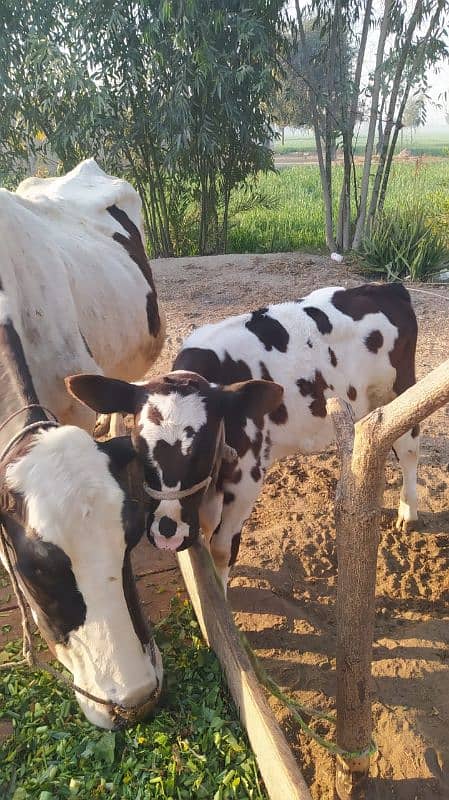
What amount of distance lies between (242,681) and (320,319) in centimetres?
184

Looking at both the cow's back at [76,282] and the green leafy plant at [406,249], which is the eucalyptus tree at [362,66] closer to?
the green leafy plant at [406,249]

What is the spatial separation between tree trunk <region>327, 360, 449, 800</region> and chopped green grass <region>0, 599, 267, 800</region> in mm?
368

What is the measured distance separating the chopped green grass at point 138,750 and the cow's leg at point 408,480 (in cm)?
176

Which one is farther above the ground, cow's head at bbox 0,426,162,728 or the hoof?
cow's head at bbox 0,426,162,728

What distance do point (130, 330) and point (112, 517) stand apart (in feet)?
6.87

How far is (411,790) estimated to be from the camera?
222 cm

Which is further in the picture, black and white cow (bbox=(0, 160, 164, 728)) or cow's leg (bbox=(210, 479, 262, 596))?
cow's leg (bbox=(210, 479, 262, 596))

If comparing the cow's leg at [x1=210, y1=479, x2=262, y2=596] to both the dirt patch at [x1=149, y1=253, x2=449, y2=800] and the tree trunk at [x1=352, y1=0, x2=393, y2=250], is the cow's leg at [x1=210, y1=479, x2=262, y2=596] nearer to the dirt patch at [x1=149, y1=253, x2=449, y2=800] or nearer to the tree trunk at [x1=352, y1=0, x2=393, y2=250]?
the dirt patch at [x1=149, y1=253, x2=449, y2=800]

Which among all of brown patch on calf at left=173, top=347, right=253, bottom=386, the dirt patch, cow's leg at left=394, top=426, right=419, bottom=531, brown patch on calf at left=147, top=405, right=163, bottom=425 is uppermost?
brown patch on calf at left=147, top=405, right=163, bottom=425

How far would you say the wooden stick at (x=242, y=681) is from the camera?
5.40 ft

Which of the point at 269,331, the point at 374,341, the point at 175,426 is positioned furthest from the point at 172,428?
the point at 374,341

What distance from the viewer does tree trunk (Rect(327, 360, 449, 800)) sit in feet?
5.46

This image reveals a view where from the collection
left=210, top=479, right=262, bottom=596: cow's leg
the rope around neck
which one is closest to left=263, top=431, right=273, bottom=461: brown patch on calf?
left=210, top=479, right=262, bottom=596: cow's leg

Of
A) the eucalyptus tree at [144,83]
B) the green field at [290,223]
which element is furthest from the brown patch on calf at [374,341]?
the green field at [290,223]
